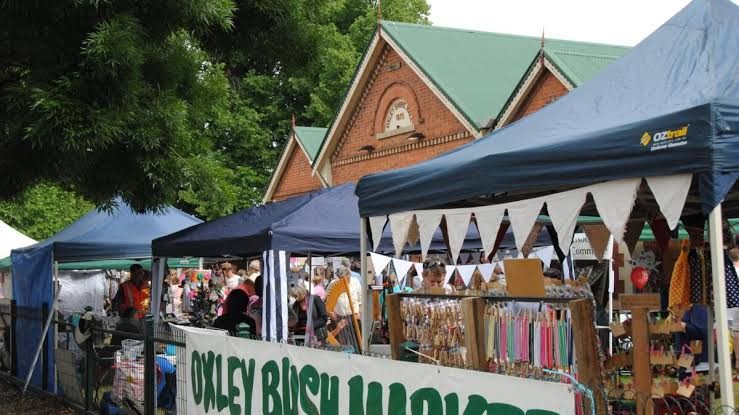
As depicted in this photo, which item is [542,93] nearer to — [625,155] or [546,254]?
[546,254]

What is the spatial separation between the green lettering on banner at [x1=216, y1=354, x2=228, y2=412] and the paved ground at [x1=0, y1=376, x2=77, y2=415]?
15.7ft

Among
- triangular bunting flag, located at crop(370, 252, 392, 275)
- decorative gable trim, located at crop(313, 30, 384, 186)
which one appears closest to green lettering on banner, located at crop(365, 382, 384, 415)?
triangular bunting flag, located at crop(370, 252, 392, 275)

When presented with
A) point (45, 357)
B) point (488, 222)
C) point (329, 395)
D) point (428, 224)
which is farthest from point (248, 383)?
point (45, 357)

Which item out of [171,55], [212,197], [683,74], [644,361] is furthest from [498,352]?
[171,55]

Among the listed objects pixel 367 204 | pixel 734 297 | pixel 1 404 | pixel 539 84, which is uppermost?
pixel 539 84

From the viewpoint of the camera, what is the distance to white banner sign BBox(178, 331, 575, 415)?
4.42 metres

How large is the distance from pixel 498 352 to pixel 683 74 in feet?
7.82

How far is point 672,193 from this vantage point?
200 inches

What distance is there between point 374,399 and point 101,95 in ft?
18.7

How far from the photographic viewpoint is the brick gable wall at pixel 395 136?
953 inches

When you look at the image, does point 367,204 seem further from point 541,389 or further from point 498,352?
point 541,389

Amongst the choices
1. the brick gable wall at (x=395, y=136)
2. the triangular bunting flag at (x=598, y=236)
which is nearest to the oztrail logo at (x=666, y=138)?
the triangular bunting flag at (x=598, y=236)

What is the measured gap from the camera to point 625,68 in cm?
685

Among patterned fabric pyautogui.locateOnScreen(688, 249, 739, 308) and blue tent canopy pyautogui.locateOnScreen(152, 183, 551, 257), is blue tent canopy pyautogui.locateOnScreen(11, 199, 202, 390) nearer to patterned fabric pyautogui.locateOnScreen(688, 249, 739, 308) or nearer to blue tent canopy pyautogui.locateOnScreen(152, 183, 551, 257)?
blue tent canopy pyautogui.locateOnScreen(152, 183, 551, 257)
